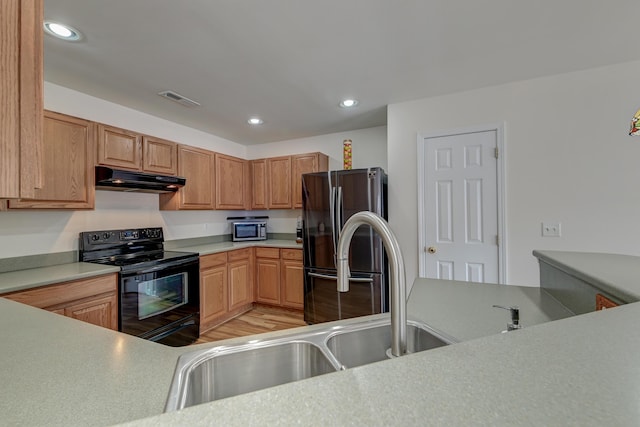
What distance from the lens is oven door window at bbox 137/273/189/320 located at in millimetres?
2254

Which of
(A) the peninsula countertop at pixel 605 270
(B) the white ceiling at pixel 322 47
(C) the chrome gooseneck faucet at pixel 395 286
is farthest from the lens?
(B) the white ceiling at pixel 322 47

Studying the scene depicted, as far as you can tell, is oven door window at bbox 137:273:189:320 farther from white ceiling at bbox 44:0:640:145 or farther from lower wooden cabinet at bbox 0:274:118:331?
white ceiling at bbox 44:0:640:145

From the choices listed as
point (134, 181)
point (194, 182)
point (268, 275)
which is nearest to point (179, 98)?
point (134, 181)

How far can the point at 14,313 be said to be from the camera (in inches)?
40.8

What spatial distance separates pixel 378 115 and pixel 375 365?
3064 millimetres

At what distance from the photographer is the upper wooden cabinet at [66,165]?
199cm

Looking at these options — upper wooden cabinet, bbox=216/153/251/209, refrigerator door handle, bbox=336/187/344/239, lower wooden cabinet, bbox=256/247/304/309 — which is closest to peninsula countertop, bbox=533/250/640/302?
refrigerator door handle, bbox=336/187/344/239

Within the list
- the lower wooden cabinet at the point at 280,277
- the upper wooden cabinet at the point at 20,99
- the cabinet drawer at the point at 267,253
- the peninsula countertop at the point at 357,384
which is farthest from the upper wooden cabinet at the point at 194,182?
the upper wooden cabinet at the point at 20,99

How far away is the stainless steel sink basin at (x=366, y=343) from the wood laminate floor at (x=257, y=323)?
7.22 ft

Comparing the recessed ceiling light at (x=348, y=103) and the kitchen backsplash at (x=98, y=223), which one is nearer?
Result: the kitchen backsplash at (x=98, y=223)

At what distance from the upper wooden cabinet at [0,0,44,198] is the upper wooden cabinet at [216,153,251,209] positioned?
3.10 meters

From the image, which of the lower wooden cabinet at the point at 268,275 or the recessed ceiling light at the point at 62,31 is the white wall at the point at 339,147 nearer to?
the lower wooden cabinet at the point at 268,275

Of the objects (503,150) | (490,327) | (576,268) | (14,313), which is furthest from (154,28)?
(503,150)

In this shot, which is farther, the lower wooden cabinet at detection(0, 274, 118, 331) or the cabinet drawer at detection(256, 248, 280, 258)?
the cabinet drawer at detection(256, 248, 280, 258)
